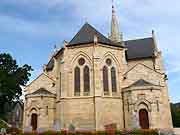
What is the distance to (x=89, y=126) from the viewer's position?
25.6 metres

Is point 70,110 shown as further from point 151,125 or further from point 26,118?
point 151,125

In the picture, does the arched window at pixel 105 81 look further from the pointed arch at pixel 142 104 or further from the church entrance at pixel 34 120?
the church entrance at pixel 34 120

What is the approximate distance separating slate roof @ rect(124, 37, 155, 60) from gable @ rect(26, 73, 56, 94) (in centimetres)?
1145

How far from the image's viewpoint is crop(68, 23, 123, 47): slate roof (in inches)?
1139

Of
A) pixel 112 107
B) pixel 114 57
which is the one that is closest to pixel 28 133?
pixel 112 107

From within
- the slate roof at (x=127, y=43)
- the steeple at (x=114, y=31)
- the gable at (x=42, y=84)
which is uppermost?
the steeple at (x=114, y=31)

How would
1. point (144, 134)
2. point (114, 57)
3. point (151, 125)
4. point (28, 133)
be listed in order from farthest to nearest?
1. point (114, 57)
2. point (151, 125)
3. point (28, 133)
4. point (144, 134)

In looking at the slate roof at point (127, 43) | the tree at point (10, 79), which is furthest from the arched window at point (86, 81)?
the tree at point (10, 79)

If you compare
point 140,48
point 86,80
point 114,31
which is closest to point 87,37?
point 86,80

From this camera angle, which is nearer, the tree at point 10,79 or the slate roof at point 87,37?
the slate roof at point 87,37

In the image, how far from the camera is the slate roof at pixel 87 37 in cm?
2893

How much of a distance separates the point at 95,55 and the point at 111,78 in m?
3.31

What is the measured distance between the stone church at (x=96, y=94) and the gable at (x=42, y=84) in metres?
0.20

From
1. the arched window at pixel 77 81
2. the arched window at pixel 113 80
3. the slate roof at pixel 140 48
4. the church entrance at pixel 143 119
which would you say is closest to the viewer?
the church entrance at pixel 143 119
